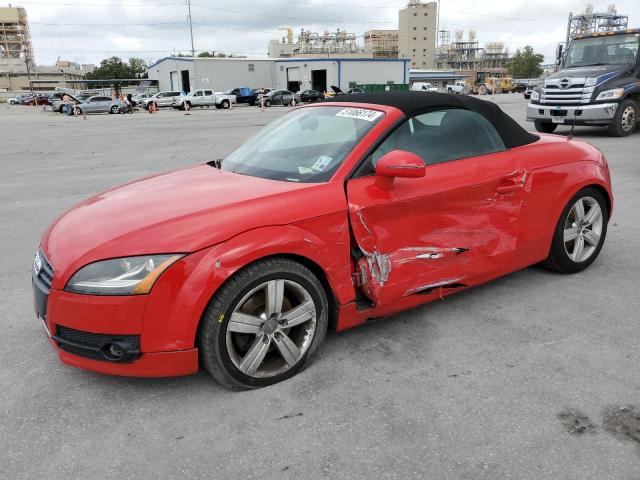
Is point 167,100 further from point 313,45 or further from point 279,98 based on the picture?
point 313,45

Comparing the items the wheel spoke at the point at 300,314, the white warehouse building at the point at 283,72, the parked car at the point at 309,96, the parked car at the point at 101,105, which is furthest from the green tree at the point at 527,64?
the wheel spoke at the point at 300,314

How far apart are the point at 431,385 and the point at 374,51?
627 feet

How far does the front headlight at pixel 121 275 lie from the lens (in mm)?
2461

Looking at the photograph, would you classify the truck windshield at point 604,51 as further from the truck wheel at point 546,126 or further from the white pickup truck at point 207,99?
the white pickup truck at point 207,99

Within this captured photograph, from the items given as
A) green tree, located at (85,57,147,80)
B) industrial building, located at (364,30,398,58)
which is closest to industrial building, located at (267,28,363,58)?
industrial building, located at (364,30,398,58)

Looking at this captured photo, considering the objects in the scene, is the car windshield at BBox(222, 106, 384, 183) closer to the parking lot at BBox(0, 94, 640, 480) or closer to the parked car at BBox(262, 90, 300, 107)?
the parking lot at BBox(0, 94, 640, 480)

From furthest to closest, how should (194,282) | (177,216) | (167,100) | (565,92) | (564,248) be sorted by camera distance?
(167,100)
(565,92)
(564,248)
(177,216)
(194,282)

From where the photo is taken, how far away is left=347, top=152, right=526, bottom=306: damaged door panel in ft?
9.95

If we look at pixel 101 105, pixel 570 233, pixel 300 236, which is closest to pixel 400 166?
pixel 300 236

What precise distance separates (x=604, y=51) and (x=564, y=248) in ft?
38.5

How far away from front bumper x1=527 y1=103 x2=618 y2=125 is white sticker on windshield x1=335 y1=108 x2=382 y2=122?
10.6 m

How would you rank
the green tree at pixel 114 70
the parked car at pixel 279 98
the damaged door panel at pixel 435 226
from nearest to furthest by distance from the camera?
the damaged door panel at pixel 435 226
the parked car at pixel 279 98
the green tree at pixel 114 70

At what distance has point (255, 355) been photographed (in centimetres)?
273

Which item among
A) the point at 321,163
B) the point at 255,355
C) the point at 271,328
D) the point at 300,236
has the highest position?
the point at 321,163
